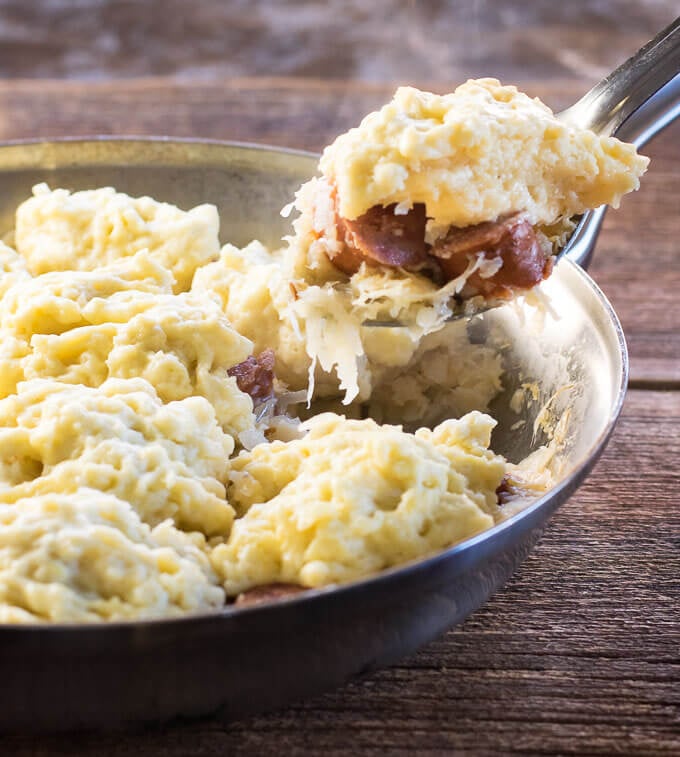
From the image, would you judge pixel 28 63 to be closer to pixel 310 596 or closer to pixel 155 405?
pixel 155 405

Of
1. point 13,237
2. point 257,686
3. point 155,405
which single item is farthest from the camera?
point 13,237

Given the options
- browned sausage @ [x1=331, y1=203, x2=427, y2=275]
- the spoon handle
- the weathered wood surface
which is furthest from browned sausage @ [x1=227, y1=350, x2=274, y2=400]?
Answer: the weathered wood surface

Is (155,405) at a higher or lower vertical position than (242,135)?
lower

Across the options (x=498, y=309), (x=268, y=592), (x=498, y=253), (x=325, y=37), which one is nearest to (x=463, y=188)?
(x=498, y=253)

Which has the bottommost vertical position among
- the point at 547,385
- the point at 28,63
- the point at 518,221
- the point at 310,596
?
the point at 310,596

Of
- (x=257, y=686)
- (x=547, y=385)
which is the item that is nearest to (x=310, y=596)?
(x=257, y=686)

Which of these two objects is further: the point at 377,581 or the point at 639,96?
the point at 639,96

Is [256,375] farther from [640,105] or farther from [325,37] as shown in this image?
[325,37]
